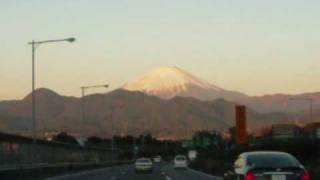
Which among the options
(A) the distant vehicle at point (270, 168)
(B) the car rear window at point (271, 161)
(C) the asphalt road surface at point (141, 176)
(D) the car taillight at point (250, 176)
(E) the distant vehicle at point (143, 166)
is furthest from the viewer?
(E) the distant vehicle at point (143, 166)

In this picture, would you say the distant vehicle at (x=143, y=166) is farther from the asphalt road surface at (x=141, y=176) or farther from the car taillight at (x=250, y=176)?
the car taillight at (x=250, y=176)

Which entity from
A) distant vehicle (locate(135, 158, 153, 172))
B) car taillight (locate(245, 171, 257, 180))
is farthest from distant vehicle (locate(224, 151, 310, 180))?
distant vehicle (locate(135, 158, 153, 172))

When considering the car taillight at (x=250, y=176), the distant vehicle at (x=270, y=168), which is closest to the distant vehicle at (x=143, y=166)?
the distant vehicle at (x=270, y=168)

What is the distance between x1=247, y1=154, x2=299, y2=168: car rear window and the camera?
24.7 m

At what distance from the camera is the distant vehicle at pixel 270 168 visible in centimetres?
2430

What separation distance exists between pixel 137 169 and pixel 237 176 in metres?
49.3

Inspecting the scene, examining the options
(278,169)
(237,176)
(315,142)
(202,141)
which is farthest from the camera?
(202,141)

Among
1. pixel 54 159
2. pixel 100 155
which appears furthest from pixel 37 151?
pixel 100 155

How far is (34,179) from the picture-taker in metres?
56.4

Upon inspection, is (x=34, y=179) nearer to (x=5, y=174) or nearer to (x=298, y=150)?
(x=5, y=174)

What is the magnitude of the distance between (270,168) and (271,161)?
22.7 inches

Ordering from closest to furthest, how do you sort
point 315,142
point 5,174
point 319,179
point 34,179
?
point 319,179 → point 5,174 → point 34,179 → point 315,142

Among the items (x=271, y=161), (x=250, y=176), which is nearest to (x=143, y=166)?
(x=271, y=161)

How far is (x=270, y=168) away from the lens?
2453 centimetres
